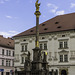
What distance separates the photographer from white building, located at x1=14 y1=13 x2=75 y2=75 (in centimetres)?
4062

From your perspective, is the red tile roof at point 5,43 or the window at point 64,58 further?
the red tile roof at point 5,43

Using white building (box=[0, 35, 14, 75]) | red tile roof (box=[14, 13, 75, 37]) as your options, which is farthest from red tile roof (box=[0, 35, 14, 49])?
red tile roof (box=[14, 13, 75, 37])

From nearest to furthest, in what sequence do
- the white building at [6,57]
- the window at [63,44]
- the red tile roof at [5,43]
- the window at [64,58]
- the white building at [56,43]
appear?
the white building at [56,43]
the window at [64,58]
the window at [63,44]
the white building at [6,57]
the red tile roof at [5,43]

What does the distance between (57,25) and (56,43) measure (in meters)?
4.30

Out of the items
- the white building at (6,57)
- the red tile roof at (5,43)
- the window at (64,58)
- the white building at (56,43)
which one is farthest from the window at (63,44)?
the red tile roof at (5,43)

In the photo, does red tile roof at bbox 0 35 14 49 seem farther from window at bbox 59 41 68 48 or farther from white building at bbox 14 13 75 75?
window at bbox 59 41 68 48

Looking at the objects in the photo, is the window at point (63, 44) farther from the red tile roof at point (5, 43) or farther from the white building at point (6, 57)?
the red tile roof at point (5, 43)

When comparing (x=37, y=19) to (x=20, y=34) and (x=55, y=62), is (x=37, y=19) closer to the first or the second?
(x=55, y=62)

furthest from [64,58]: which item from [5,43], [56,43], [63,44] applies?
[5,43]

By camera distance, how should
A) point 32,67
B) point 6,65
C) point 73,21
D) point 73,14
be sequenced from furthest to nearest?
point 6,65 → point 73,14 → point 73,21 → point 32,67

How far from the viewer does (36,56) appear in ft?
88.0

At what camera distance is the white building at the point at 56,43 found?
40625 millimetres

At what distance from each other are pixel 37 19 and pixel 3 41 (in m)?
30.3

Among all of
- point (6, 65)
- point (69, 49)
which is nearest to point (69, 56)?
point (69, 49)
